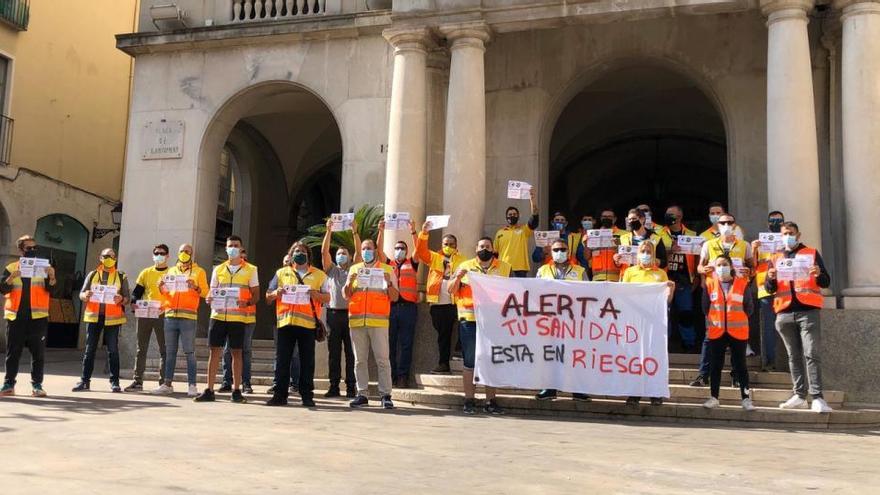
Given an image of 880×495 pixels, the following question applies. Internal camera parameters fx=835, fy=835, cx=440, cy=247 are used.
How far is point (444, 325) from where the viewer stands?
37.4ft

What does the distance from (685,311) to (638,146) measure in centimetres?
1163

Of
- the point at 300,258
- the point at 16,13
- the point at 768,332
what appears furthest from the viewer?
the point at 16,13

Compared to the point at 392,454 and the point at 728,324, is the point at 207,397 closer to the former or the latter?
the point at 392,454

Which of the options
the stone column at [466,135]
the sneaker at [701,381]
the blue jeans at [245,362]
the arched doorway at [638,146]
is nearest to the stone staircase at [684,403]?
the sneaker at [701,381]

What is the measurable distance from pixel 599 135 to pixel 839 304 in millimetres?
10337

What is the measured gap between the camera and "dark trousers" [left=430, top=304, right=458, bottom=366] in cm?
1139

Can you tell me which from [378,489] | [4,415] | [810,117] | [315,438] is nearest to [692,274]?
[810,117]

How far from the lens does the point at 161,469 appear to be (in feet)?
17.7

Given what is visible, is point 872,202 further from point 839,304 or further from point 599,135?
point 599,135

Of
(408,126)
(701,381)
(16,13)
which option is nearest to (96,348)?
(408,126)

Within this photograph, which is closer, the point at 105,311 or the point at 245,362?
the point at 245,362

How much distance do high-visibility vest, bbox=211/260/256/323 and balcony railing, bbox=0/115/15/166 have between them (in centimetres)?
1385

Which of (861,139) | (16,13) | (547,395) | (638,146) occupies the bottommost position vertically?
(547,395)

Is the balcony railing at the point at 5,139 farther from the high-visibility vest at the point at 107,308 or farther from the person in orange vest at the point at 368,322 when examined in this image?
the person in orange vest at the point at 368,322
